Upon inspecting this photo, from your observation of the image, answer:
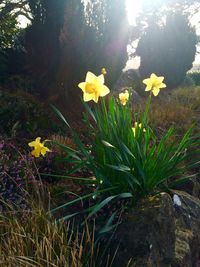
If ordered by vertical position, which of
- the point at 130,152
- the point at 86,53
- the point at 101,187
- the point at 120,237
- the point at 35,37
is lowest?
the point at 120,237

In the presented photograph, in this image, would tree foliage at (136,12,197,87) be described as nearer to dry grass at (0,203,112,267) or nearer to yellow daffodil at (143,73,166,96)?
yellow daffodil at (143,73,166,96)

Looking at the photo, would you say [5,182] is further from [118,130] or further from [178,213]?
[178,213]

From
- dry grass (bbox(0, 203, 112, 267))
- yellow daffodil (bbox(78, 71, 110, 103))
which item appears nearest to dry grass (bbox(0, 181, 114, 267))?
dry grass (bbox(0, 203, 112, 267))

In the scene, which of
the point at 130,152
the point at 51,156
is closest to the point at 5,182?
the point at 51,156

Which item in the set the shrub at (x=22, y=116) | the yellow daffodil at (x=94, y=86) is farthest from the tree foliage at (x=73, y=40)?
the yellow daffodil at (x=94, y=86)

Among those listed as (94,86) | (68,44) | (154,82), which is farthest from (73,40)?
(94,86)

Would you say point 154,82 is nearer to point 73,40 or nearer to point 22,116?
point 22,116

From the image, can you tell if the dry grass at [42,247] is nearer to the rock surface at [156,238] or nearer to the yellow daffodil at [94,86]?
the rock surface at [156,238]

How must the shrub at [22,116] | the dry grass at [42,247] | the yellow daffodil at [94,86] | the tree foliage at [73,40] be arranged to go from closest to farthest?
the dry grass at [42,247], the yellow daffodil at [94,86], the shrub at [22,116], the tree foliage at [73,40]
